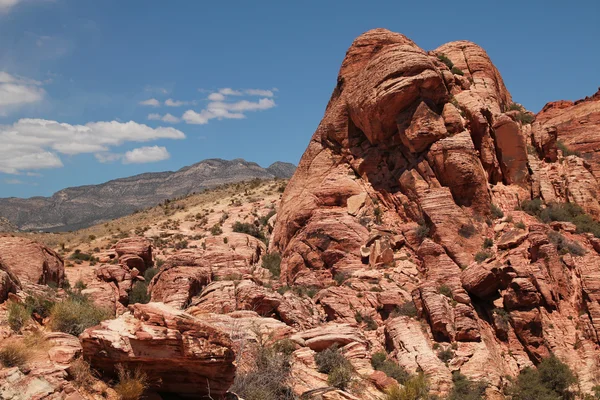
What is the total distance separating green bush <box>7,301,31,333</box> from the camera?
448 inches

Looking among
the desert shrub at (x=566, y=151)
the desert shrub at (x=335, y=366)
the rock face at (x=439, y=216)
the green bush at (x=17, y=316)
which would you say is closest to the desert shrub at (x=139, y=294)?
the rock face at (x=439, y=216)

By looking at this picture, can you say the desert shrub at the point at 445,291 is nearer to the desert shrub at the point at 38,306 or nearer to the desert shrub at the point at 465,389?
the desert shrub at the point at 465,389

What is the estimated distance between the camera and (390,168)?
104ft

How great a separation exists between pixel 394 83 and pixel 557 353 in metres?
16.0

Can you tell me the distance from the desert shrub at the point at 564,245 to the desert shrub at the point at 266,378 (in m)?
14.7

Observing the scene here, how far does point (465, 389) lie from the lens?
61.9 ft

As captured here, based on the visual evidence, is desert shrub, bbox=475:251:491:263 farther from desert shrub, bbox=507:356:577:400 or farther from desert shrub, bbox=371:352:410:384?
desert shrub, bbox=371:352:410:384

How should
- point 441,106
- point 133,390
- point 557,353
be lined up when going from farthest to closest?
point 441,106, point 557,353, point 133,390

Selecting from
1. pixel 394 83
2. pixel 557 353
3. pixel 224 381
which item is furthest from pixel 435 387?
pixel 394 83

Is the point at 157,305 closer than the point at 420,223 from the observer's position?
Yes

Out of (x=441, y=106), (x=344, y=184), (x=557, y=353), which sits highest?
(x=441, y=106)

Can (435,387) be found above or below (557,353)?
below

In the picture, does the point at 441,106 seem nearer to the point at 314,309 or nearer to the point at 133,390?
the point at 314,309

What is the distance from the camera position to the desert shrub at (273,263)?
32.1m
